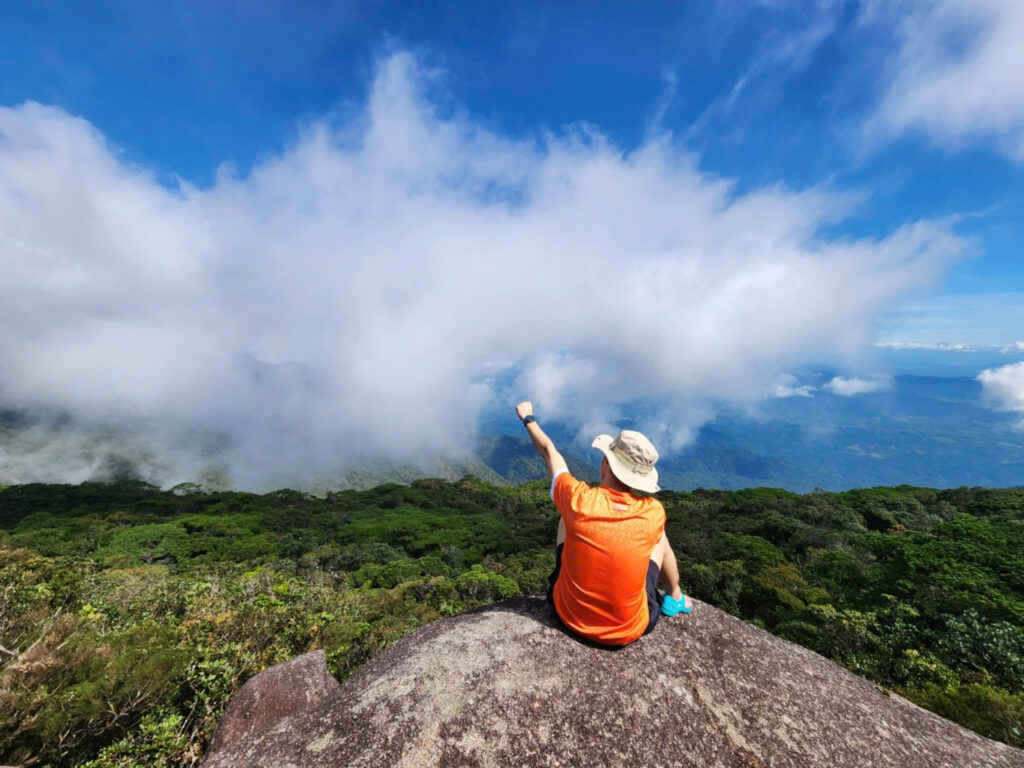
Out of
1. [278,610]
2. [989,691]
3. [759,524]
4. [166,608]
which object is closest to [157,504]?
[166,608]

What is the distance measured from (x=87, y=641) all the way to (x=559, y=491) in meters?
15.8

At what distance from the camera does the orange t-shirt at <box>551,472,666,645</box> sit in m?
4.04

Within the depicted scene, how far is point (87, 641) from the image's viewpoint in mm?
11672

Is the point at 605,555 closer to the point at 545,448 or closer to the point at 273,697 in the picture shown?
the point at 545,448

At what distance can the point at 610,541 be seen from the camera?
158 inches

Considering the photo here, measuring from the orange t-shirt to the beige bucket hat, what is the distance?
0.59ft

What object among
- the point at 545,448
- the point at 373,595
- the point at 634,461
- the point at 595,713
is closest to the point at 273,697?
the point at 595,713

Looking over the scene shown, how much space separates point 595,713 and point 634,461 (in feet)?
7.76

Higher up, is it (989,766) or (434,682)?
(434,682)

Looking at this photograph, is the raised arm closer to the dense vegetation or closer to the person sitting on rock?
the person sitting on rock

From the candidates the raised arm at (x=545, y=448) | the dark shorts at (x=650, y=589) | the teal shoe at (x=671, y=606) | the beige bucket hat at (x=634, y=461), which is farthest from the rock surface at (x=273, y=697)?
the beige bucket hat at (x=634, y=461)

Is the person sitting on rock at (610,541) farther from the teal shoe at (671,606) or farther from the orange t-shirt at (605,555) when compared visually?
the teal shoe at (671,606)

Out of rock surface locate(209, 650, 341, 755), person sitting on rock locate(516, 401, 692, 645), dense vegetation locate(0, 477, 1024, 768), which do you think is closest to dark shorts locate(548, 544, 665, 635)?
person sitting on rock locate(516, 401, 692, 645)

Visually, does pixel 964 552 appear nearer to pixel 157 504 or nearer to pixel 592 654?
pixel 592 654
